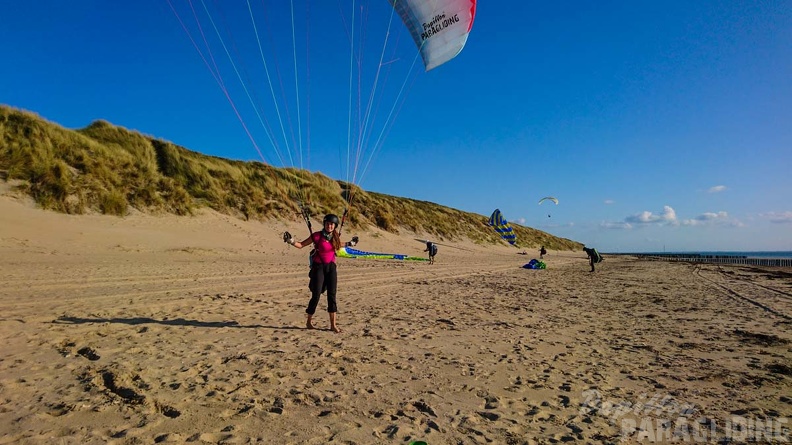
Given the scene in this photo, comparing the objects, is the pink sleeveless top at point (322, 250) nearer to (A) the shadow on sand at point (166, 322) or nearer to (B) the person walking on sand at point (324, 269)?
(B) the person walking on sand at point (324, 269)

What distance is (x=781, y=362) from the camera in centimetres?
466

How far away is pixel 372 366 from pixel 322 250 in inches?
90.2

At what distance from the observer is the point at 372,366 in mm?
4387


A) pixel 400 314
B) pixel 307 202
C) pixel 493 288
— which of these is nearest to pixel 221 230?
pixel 307 202

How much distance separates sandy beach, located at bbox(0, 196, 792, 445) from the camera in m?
2.96

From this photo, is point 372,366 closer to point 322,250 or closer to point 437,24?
point 322,250

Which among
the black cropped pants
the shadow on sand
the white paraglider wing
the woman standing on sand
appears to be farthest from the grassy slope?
the shadow on sand

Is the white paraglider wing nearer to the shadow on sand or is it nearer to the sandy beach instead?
the sandy beach

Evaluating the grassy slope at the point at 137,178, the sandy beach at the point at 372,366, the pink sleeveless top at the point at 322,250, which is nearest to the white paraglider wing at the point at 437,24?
the grassy slope at the point at 137,178

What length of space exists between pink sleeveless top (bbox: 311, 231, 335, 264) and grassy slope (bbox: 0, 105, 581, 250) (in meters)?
6.06

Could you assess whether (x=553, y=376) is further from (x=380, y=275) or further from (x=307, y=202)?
(x=307, y=202)

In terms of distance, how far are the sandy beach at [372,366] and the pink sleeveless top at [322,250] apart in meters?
1.00

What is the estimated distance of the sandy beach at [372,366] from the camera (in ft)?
9.71

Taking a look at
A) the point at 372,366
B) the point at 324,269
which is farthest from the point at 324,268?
the point at 372,366
